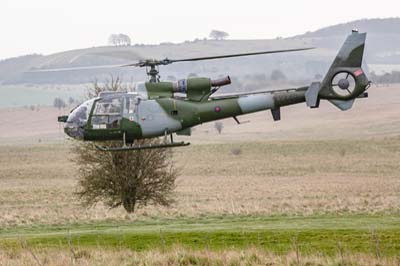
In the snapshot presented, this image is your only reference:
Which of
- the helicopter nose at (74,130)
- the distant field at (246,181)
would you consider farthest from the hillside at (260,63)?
the distant field at (246,181)

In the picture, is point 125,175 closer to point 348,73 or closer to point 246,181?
point 348,73

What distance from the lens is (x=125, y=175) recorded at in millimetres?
39062

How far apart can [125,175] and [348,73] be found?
14855 mm

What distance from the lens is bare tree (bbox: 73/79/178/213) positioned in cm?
3866

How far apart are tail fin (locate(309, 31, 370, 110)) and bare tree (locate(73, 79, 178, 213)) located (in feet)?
41.8

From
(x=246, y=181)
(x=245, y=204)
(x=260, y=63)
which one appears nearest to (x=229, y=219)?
(x=245, y=204)

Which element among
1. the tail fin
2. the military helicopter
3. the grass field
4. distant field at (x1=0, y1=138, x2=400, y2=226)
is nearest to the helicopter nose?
the military helicopter

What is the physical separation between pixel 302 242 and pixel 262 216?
37.7 feet

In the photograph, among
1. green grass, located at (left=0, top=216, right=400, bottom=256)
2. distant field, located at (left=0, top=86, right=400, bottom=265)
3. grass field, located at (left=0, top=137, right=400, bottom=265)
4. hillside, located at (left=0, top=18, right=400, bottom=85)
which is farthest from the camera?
hillside, located at (left=0, top=18, right=400, bottom=85)

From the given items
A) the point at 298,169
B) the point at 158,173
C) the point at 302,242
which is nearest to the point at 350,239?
the point at 302,242

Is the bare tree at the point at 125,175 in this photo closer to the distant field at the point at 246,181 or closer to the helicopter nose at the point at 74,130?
the distant field at the point at 246,181

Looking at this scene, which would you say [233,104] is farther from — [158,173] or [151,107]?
[158,173]

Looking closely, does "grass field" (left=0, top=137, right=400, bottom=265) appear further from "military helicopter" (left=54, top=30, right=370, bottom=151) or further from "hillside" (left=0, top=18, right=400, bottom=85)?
"hillside" (left=0, top=18, right=400, bottom=85)

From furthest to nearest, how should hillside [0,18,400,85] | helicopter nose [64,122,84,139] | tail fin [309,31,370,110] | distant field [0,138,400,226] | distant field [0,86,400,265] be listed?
hillside [0,18,400,85]
distant field [0,138,400,226]
helicopter nose [64,122,84,139]
tail fin [309,31,370,110]
distant field [0,86,400,265]
